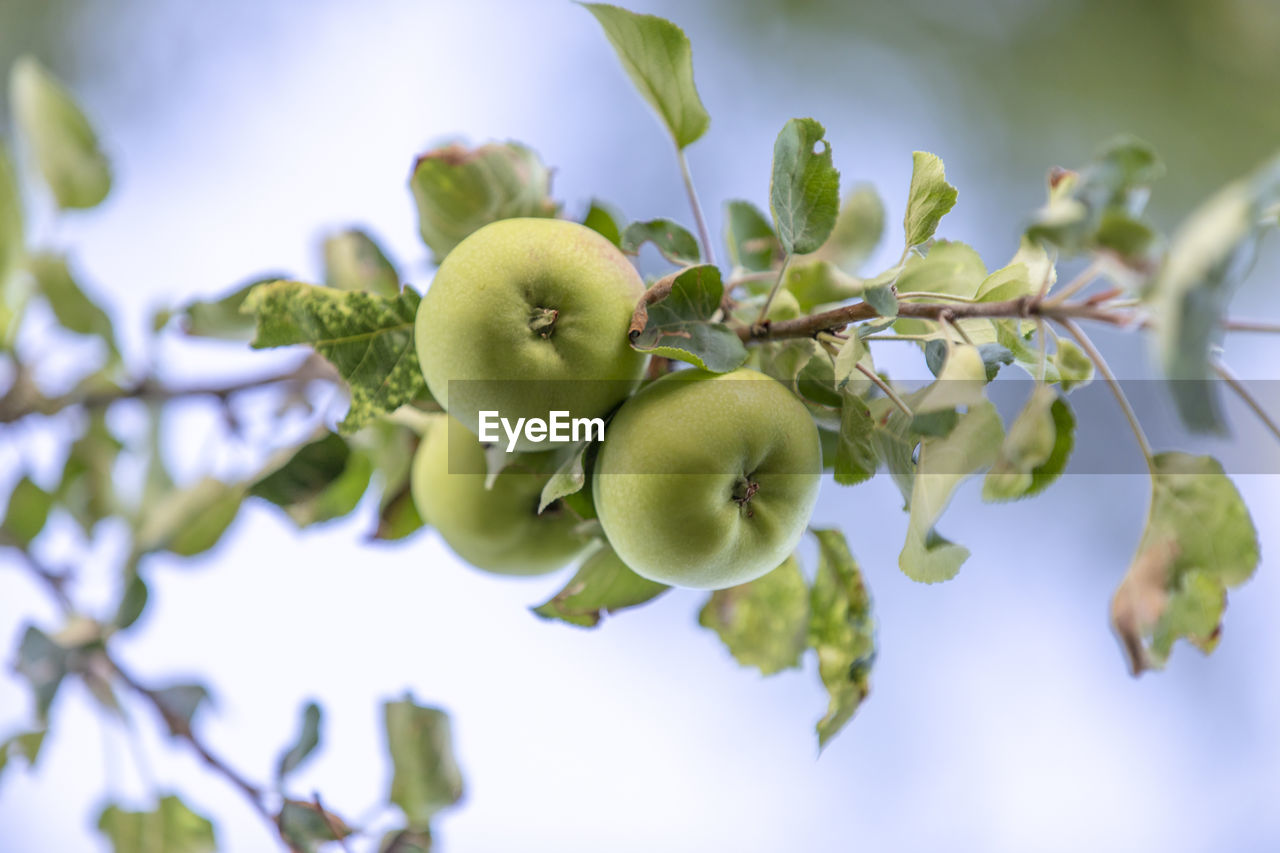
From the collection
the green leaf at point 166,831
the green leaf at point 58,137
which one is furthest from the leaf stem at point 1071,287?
the green leaf at point 58,137

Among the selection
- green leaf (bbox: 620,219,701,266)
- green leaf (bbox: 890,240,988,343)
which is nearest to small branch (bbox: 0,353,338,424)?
green leaf (bbox: 620,219,701,266)

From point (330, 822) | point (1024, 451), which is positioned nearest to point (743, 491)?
point (1024, 451)

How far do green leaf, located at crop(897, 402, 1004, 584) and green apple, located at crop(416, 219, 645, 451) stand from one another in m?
0.16

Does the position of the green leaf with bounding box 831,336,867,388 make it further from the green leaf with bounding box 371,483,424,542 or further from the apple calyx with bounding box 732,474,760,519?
the green leaf with bounding box 371,483,424,542

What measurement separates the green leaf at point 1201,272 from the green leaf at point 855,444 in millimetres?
154

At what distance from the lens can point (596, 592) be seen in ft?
1.68

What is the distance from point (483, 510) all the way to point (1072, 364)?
1.09ft

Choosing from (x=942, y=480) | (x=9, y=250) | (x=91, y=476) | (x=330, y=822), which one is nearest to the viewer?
(x=942, y=480)

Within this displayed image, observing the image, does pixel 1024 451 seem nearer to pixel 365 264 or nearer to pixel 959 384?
pixel 959 384

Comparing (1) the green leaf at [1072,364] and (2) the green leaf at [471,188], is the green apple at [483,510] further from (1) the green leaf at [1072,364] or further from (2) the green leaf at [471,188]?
(1) the green leaf at [1072,364]

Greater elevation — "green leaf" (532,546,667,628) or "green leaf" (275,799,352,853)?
"green leaf" (532,546,667,628)

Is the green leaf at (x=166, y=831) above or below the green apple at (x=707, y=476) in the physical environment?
below

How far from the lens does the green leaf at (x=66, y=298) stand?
825mm

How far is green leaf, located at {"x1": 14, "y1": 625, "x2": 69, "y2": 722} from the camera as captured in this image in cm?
68
